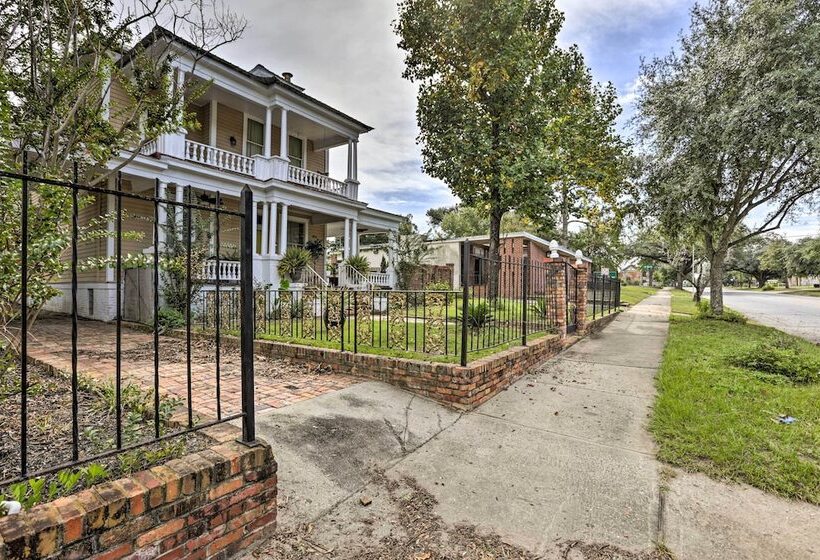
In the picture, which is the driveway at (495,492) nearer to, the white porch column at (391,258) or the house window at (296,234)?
the white porch column at (391,258)

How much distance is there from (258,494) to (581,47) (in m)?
16.7

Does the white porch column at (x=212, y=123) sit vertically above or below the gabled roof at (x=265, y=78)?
below

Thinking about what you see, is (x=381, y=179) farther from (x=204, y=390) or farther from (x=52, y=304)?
(x=204, y=390)

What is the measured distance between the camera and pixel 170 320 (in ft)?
26.9

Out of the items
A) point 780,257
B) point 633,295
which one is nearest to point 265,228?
point 633,295

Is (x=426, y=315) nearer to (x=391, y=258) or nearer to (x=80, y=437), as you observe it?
(x=80, y=437)

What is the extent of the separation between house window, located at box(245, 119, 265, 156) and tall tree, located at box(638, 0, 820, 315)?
1269 cm

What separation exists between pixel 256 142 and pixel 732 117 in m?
13.9

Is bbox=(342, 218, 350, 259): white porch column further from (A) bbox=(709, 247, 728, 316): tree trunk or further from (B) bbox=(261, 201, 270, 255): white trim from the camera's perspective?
(A) bbox=(709, 247, 728, 316): tree trunk

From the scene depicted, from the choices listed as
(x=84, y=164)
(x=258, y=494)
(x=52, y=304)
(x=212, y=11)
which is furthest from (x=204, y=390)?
(x=52, y=304)

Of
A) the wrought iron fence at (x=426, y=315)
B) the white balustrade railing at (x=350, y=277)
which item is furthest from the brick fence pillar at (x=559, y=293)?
the white balustrade railing at (x=350, y=277)

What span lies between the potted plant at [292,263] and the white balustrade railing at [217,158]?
9.20ft

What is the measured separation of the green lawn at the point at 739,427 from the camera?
126 inches

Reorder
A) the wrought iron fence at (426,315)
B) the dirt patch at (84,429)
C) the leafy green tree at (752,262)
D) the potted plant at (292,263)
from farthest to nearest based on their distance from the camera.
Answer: the leafy green tree at (752,262), the potted plant at (292,263), the wrought iron fence at (426,315), the dirt patch at (84,429)
